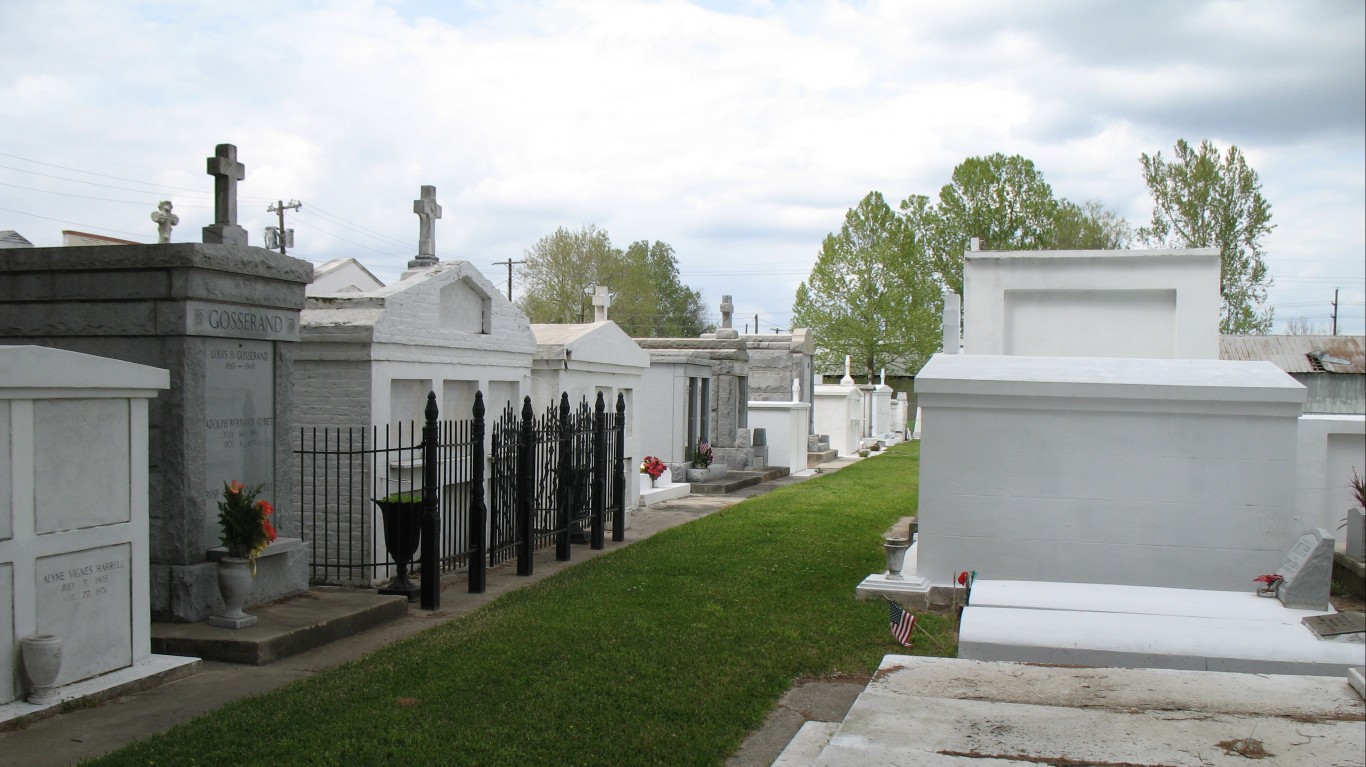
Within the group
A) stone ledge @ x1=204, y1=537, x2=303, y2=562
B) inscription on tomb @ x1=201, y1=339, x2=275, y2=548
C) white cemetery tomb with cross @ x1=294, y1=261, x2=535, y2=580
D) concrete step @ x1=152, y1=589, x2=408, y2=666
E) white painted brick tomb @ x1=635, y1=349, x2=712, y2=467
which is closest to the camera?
concrete step @ x1=152, y1=589, x2=408, y2=666

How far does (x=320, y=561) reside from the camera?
9.76 metres

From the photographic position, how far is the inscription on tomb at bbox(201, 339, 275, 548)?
755 cm

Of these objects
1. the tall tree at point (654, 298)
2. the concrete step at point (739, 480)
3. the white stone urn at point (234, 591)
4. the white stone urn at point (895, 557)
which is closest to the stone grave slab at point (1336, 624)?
the white stone urn at point (895, 557)

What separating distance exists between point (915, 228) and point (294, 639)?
150 ft

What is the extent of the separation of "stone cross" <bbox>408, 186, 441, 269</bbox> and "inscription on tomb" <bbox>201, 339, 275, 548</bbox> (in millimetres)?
3519

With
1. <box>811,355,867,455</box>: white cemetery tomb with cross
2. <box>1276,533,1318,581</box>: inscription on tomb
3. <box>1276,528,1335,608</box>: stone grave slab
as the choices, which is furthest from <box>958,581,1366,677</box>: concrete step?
<box>811,355,867,455</box>: white cemetery tomb with cross

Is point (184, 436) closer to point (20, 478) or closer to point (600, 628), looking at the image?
point (20, 478)

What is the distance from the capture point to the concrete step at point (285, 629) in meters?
6.93

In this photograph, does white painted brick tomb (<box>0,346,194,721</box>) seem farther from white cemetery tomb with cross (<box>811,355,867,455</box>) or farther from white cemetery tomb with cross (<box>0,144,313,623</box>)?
white cemetery tomb with cross (<box>811,355,867,455</box>)

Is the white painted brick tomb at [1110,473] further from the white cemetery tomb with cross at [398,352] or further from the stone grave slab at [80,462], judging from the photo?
the stone grave slab at [80,462]

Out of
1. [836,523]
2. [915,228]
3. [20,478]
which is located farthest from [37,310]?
[915,228]

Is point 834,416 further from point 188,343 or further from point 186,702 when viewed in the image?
point 186,702

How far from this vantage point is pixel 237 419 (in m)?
7.87

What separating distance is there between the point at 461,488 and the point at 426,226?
2.94m
